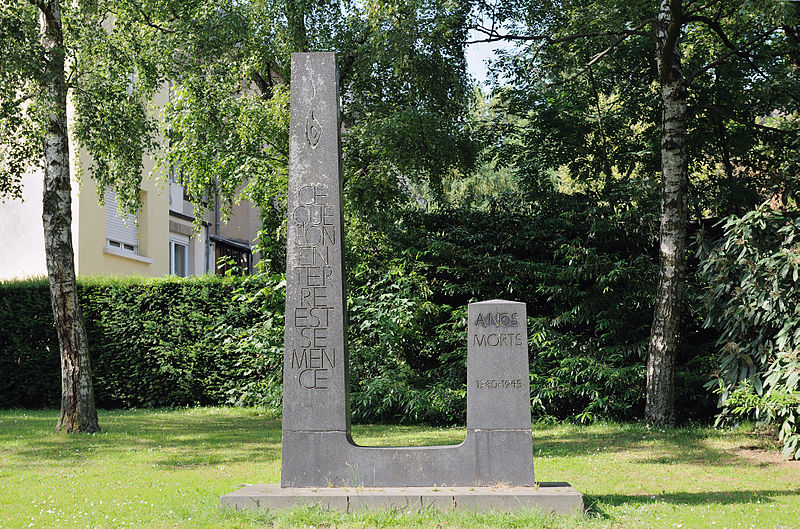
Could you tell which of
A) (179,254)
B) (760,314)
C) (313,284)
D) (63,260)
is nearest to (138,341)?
(63,260)

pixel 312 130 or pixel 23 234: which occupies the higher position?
pixel 23 234

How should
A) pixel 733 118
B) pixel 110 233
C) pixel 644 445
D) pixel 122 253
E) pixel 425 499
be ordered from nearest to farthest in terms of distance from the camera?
pixel 425 499
pixel 644 445
pixel 733 118
pixel 110 233
pixel 122 253

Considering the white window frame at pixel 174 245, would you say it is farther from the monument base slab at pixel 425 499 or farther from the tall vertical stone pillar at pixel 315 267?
the monument base slab at pixel 425 499

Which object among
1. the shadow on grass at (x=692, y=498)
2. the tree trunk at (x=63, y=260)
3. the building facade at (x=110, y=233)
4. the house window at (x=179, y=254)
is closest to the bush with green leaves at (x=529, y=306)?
the building facade at (x=110, y=233)

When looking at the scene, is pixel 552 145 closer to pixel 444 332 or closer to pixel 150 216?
pixel 444 332

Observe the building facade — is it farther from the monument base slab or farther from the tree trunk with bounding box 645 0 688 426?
the monument base slab

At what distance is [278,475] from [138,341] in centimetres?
957

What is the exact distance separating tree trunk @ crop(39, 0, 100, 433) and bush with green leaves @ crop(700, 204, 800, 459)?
9.33 metres

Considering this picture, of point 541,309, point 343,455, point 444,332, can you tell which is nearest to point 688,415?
point 541,309

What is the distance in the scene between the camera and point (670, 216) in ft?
40.7

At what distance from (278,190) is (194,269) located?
15.1 metres

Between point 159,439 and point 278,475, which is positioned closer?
point 278,475

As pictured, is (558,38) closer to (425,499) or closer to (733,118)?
(733,118)

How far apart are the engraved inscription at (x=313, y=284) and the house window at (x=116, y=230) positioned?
14.7m
